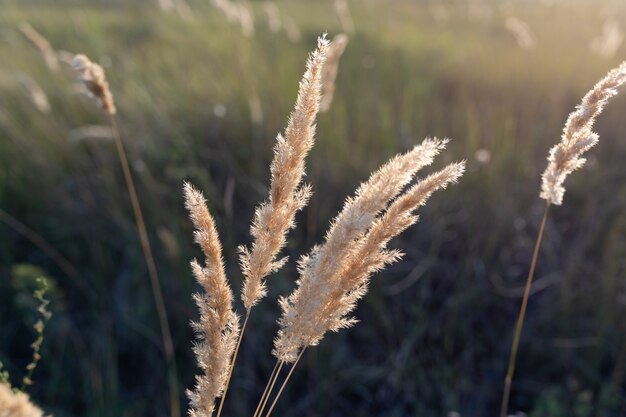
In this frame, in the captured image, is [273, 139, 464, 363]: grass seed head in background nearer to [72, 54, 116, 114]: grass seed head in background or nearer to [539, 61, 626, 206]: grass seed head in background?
[539, 61, 626, 206]: grass seed head in background

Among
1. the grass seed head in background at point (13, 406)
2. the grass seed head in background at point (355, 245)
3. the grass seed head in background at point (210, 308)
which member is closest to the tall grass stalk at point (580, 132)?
the grass seed head in background at point (355, 245)

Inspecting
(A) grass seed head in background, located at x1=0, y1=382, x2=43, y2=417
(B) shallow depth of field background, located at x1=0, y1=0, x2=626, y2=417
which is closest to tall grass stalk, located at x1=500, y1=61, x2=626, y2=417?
(A) grass seed head in background, located at x1=0, y1=382, x2=43, y2=417

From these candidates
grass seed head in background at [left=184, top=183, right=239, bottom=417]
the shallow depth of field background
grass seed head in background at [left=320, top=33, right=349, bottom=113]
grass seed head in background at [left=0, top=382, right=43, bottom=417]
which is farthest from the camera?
the shallow depth of field background

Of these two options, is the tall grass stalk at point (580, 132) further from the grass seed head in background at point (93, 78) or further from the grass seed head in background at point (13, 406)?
the grass seed head in background at point (93, 78)

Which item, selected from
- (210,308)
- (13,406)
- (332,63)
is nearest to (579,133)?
(210,308)

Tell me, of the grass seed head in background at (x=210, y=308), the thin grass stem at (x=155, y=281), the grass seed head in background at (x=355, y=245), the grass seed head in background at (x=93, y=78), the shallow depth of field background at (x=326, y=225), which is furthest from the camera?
the shallow depth of field background at (x=326, y=225)

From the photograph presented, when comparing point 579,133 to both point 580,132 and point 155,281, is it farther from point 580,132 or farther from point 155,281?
point 155,281

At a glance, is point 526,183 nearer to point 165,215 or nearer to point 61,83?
point 165,215
